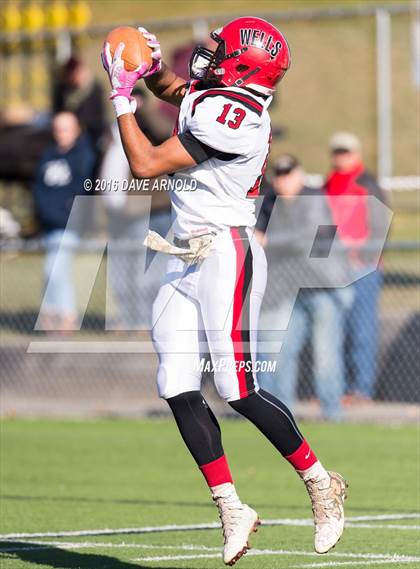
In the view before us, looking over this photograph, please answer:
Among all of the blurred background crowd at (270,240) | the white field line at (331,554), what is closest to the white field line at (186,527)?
the white field line at (331,554)

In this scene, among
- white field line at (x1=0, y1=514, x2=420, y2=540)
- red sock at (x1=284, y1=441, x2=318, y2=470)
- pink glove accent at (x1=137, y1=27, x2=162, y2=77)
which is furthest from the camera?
white field line at (x1=0, y1=514, x2=420, y2=540)

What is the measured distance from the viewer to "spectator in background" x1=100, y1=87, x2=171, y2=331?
39.2 ft

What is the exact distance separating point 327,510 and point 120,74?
1.99 meters

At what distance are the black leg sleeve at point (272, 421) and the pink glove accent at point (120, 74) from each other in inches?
53.4

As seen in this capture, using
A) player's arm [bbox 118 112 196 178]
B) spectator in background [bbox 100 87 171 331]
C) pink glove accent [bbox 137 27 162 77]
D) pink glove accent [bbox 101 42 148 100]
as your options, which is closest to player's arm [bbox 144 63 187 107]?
pink glove accent [bbox 137 27 162 77]

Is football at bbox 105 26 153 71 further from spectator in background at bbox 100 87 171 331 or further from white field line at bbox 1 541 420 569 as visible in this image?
spectator in background at bbox 100 87 171 331

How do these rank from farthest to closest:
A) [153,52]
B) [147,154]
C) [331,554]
Answer: 1. [331,554]
2. [153,52]
3. [147,154]

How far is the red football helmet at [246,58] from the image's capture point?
19.1 ft

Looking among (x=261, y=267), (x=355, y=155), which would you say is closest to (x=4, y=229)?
(x=355, y=155)

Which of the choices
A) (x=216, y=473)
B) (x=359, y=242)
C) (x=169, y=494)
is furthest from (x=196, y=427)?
(x=359, y=242)

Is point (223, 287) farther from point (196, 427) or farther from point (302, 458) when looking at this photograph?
point (302, 458)

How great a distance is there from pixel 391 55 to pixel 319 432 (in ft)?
19.3

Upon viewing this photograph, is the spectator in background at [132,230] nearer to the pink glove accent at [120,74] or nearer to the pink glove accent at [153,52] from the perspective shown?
the pink glove accent at [153,52]

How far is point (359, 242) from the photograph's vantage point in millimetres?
11344
